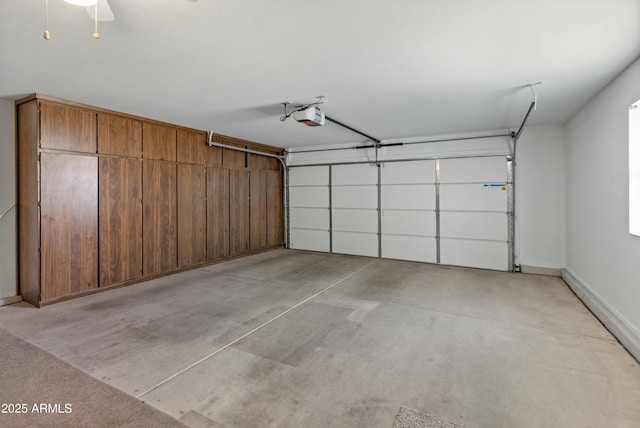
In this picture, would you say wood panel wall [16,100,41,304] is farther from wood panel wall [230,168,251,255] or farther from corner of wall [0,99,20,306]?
wood panel wall [230,168,251,255]

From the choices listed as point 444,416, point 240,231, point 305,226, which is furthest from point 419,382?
point 305,226

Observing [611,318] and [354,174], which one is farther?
[354,174]

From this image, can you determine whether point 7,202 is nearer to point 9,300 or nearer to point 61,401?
point 9,300

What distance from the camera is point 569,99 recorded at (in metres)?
3.87

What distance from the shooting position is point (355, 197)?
720 cm

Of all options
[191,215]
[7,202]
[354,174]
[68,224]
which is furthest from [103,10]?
[354,174]

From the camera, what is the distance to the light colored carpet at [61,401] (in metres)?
1.80

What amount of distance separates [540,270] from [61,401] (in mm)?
6450

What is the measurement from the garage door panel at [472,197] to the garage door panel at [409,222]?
377 mm

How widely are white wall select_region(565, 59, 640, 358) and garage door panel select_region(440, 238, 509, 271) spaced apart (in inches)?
43.8

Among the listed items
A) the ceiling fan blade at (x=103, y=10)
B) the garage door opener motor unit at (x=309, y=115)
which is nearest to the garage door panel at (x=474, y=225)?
the garage door opener motor unit at (x=309, y=115)

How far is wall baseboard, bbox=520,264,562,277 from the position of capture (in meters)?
5.27

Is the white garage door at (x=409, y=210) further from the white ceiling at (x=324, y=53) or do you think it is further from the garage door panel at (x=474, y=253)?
the white ceiling at (x=324, y=53)

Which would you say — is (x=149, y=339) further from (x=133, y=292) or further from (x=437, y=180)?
(x=437, y=180)
